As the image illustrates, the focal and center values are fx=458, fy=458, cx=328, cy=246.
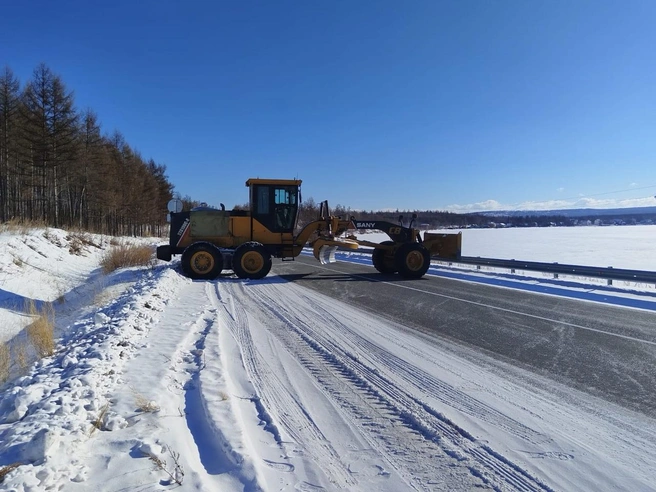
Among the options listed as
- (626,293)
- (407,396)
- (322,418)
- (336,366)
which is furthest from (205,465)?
(626,293)

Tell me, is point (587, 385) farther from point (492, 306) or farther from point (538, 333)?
point (492, 306)

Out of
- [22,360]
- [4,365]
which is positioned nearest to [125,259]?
[22,360]

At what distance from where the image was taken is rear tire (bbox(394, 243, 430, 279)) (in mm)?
16172

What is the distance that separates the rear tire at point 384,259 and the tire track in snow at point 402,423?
35.4ft

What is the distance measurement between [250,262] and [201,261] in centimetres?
162

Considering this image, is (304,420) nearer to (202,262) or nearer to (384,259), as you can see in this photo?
(202,262)

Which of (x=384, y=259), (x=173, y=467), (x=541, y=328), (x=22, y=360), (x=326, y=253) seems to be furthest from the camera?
(x=384, y=259)

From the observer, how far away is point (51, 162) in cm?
3241

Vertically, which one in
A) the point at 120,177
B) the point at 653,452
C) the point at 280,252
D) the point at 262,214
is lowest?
the point at 653,452

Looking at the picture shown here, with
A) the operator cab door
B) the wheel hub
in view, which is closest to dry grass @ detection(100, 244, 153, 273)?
the wheel hub

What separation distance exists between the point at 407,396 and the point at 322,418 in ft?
3.37

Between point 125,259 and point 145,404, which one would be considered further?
point 125,259

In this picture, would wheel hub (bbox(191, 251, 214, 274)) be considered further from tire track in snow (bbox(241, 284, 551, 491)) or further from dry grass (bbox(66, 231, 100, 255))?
dry grass (bbox(66, 231, 100, 255))

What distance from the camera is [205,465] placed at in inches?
124
